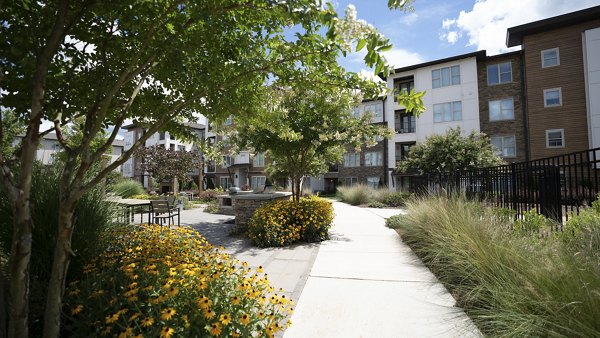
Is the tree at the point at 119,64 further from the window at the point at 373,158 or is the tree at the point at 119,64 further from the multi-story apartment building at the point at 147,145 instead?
the multi-story apartment building at the point at 147,145

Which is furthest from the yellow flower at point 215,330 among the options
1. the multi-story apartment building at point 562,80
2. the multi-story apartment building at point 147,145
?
the multi-story apartment building at point 147,145

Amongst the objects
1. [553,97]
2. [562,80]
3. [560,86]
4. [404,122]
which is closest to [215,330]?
[553,97]

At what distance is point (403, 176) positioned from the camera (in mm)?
29781

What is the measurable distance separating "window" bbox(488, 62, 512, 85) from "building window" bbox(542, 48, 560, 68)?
2.34 m

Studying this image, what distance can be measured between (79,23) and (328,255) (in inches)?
220

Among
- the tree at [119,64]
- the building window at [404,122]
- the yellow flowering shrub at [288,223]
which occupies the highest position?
the building window at [404,122]

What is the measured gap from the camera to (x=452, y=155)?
18.9 m

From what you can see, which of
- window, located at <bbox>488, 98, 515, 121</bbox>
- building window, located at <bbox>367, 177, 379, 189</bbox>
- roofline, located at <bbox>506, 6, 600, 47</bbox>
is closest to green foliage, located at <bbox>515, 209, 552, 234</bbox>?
window, located at <bbox>488, 98, 515, 121</bbox>

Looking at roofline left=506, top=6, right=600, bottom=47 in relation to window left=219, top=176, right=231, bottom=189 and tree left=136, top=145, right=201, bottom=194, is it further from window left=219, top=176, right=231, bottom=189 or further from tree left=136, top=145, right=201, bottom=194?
window left=219, top=176, right=231, bottom=189

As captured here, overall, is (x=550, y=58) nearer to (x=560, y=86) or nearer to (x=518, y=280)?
(x=560, y=86)

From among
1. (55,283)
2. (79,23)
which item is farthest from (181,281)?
(79,23)

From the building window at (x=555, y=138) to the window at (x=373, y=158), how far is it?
14209mm

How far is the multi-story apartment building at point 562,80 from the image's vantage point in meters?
20.2

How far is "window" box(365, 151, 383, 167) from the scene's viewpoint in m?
33.2
